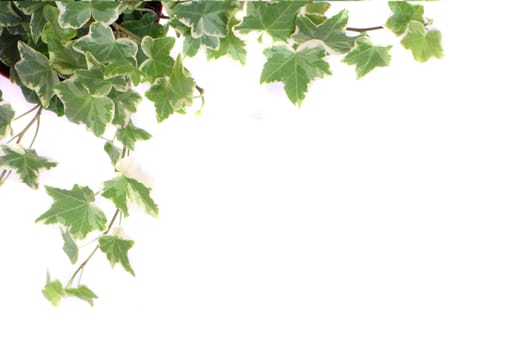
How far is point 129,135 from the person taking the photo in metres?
0.71

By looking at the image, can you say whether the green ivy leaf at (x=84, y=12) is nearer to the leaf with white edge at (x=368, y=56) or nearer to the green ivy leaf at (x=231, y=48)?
the green ivy leaf at (x=231, y=48)

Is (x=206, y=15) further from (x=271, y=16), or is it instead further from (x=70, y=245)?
(x=70, y=245)

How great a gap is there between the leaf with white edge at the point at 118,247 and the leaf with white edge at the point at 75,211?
25 millimetres

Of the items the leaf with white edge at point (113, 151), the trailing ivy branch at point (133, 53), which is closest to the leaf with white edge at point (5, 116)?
the trailing ivy branch at point (133, 53)

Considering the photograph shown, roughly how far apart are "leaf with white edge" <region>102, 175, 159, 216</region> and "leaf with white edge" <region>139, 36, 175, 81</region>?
4.4 inches

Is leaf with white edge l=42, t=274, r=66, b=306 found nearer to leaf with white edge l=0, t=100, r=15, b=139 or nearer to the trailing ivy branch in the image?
the trailing ivy branch

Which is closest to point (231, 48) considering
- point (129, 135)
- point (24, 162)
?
point (129, 135)

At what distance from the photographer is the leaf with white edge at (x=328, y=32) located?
57 cm

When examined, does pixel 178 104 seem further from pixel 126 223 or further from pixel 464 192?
pixel 464 192

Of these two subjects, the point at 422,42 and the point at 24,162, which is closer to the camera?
the point at 422,42

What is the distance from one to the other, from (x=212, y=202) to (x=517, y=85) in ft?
1.33

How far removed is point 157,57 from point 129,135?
12 cm

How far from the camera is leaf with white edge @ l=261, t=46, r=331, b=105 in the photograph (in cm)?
59

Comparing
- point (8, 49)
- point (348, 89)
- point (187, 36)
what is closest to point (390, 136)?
point (348, 89)
